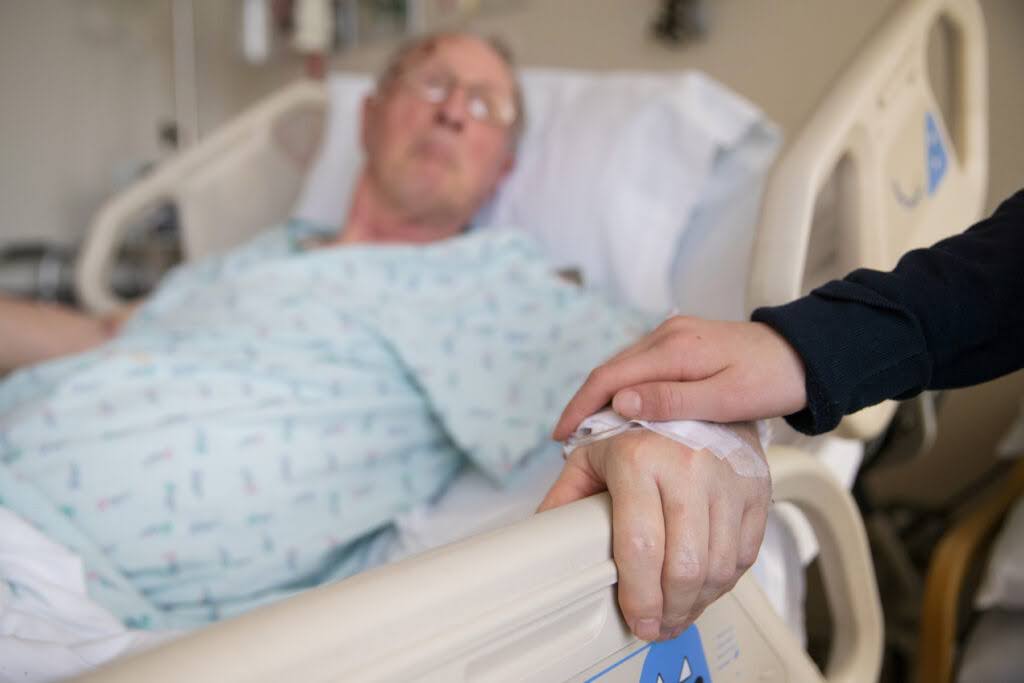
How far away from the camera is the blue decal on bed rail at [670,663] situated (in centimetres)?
47

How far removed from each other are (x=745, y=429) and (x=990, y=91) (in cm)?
115

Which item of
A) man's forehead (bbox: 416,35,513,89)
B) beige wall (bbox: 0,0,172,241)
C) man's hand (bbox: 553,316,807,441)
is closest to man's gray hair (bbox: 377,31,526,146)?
man's forehead (bbox: 416,35,513,89)

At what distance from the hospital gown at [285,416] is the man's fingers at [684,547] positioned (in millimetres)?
474

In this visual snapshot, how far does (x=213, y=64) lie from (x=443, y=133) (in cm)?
218

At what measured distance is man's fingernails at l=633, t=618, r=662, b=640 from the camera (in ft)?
1.47

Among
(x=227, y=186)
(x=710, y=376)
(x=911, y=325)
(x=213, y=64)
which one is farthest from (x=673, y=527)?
(x=213, y=64)

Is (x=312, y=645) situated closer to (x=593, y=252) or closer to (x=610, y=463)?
(x=610, y=463)

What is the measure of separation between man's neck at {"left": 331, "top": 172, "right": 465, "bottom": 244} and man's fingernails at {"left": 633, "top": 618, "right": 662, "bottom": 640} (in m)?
1.03

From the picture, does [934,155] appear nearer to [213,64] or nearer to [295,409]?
[295,409]

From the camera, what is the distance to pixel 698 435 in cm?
49

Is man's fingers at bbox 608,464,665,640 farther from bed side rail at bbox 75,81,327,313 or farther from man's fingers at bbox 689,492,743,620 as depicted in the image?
bed side rail at bbox 75,81,327,313

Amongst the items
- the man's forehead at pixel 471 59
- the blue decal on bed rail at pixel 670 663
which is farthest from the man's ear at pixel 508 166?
the blue decal on bed rail at pixel 670 663

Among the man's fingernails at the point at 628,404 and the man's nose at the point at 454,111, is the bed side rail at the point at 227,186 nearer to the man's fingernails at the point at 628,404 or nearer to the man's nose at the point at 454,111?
the man's nose at the point at 454,111

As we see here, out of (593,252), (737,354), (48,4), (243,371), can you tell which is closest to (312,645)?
(737,354)
